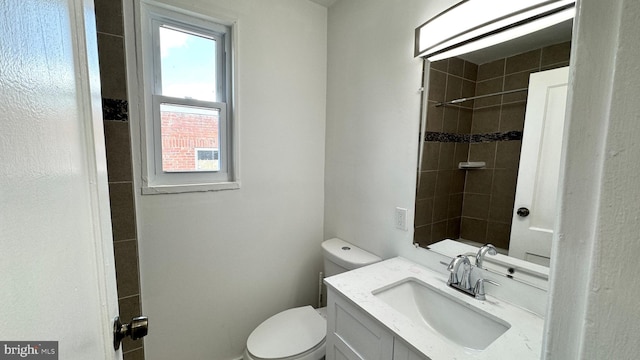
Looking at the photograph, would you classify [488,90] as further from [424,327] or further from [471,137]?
[424,327]

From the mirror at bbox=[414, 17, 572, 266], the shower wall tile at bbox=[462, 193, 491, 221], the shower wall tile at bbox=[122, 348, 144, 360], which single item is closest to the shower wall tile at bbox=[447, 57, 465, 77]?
the mirror at bbox=[414, 17, 572, 266]

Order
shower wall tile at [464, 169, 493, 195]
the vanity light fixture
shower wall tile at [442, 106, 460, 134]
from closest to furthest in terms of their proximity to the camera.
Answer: the vanity light fixture
shower wall tile at [464, 169, 493, 195]
shower wall tile at [442, 106, 460, 134]

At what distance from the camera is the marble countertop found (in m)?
0.71

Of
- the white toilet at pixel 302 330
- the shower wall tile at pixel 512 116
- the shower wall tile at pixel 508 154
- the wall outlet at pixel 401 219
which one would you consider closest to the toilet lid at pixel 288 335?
the white toilet at pixel 302 330

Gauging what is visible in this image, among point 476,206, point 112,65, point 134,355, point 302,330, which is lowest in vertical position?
point 134,355

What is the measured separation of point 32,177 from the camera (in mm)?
268

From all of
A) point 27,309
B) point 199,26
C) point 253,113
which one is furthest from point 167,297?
point 199,26

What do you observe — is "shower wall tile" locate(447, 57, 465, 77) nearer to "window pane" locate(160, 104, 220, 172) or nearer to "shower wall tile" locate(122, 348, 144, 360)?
"window pane" locate(160, 104, 220, 172)

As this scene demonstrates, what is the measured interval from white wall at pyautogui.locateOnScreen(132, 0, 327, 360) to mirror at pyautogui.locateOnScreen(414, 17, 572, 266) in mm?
823

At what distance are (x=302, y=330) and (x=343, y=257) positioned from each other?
437 millimetres

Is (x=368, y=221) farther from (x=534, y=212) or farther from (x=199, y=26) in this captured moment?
(x=199, y=26)

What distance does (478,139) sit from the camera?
1.07 m

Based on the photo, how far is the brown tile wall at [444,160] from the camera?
112 centimetres

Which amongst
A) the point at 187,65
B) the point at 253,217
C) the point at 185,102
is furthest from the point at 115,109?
the point at 253,217
